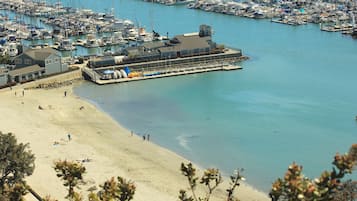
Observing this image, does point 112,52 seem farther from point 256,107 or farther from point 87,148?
point 87,148

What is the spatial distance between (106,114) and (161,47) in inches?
318

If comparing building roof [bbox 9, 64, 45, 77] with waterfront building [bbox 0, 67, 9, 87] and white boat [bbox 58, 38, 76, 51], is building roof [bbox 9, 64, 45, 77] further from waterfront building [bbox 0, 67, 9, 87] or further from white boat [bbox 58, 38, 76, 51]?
white boat [bbox 58, 38, 76, 51]

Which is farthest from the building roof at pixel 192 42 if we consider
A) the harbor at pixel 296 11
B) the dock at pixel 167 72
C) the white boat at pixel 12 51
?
the harbor at pixel 296 11

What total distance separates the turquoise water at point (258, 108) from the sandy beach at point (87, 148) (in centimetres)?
76

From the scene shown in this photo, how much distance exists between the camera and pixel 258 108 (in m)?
17.8

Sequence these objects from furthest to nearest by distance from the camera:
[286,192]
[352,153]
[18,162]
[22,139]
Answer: [22,139] → [18,162] → [286,192] → [352,153]

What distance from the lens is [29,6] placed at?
3875 centimetres

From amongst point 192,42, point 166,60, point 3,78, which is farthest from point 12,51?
point 192,42

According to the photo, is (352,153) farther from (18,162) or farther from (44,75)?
(44,75)

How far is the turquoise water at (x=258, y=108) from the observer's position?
1362cm

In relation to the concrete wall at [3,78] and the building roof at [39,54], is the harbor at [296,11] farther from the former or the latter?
the concrete wall at [3,78]

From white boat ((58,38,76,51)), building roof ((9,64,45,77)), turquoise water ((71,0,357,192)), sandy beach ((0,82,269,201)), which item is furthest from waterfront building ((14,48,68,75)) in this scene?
white boat ((58,38,76,51))

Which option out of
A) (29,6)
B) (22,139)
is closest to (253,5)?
(29,6)

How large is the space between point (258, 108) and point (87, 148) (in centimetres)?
675
